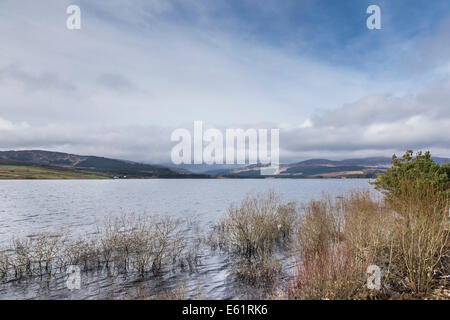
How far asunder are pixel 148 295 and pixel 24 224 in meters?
32.9

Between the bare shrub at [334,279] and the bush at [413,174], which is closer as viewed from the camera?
the bare shrub at [334,279]

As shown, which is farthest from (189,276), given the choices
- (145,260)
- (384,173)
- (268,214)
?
(384,173)

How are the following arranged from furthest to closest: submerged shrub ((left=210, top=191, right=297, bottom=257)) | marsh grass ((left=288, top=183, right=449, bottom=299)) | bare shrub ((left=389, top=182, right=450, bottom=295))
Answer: submerged shrub ((left=210, top=191, right=297, bottom=257))
bare shrub ((left=389, top=182, right=450, bottom=295))
marsh grass ((left=288, top=183, right=449, bottom=299))

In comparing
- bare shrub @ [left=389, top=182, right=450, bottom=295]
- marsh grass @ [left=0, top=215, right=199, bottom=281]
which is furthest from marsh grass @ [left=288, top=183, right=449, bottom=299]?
marsh grass @ [left=0, top=215, right=199, bottom=281]

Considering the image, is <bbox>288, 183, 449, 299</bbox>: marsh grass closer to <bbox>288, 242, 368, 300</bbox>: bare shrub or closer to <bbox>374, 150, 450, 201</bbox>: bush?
<bbox>288, 242, 368, 300</bbox>: bare shrub

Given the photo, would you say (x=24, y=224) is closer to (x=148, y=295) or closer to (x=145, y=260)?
(x=145, y=260)

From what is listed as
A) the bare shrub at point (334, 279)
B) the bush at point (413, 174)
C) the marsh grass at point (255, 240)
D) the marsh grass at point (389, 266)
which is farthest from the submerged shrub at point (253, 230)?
the bush at point (413, 174)

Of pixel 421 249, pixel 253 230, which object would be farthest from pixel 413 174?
pixel 253 230

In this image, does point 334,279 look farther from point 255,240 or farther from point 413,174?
point 413,174

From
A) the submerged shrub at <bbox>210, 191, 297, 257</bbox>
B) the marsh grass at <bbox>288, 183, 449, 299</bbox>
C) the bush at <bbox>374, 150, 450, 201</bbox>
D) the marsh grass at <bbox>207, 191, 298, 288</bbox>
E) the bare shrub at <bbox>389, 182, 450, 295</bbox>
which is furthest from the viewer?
the submerged shrub at <bbox>210, 191, 297, 257</bbox>

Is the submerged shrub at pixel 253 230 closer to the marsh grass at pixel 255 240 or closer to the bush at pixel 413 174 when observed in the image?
the marsh grass at pixel 255 240
